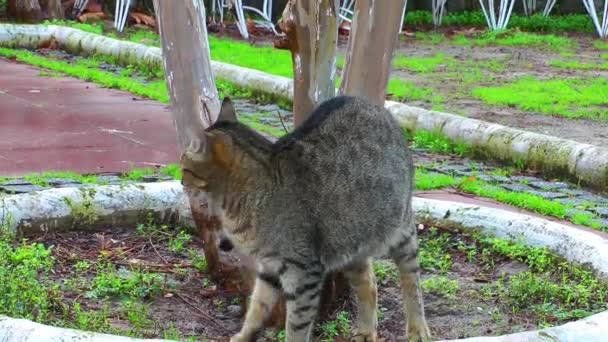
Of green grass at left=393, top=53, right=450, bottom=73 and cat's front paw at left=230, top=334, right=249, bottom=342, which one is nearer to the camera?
cat's front paw at left=230, top=334, right=249, bottom=342

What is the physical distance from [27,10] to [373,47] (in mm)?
14340

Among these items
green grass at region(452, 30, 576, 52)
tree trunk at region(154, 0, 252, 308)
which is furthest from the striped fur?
green grass at region(452, 30, 576, 52)

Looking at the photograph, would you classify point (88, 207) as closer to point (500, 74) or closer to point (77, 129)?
point (77, 129)

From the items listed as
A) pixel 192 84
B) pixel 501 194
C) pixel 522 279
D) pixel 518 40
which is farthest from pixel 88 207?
pixel 518 40

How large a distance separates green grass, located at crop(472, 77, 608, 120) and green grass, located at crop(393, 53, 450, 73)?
64.4 inches

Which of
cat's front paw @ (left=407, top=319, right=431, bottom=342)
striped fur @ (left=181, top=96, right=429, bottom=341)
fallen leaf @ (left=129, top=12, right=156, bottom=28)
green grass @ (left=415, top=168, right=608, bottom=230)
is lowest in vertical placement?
fallen leaf @ (left=129, top=12, right=156, bottom=28)

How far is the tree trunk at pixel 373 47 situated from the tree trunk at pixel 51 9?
1438cm

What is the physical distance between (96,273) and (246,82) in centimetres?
690

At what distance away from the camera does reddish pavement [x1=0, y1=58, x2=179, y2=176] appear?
8734 mm

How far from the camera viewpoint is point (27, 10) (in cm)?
1872

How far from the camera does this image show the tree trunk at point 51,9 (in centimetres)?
1908

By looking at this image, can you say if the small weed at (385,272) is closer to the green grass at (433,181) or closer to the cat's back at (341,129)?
the cat's back at (341,129)

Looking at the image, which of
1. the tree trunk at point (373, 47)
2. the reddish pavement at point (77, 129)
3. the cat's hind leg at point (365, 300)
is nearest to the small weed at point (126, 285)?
the cat's hind leg at point (365, 300)

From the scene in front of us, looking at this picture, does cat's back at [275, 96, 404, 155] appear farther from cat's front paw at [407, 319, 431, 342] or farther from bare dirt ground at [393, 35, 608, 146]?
bare dirt ground at [393, 35, 608, 146]
